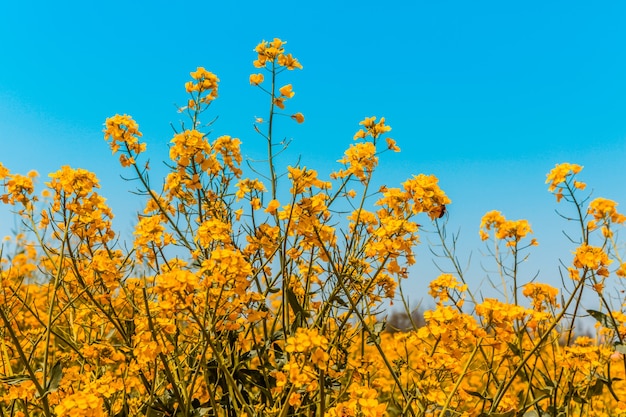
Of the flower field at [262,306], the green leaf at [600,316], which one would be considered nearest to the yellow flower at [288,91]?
the flower field at [262,306]

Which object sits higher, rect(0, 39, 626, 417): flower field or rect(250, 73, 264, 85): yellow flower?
rect(250, 73, 264, 85): yellow flower

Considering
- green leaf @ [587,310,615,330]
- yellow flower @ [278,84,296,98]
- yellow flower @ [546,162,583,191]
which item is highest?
yellow flower @ [278,84,296,98]

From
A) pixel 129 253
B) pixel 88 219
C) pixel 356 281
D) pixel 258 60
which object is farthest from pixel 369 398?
pixel 258 60

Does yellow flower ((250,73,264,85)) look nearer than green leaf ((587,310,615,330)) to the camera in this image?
No

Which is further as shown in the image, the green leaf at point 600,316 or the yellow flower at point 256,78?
the yellow flower at point 256,78

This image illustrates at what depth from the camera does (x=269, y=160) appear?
123 inches

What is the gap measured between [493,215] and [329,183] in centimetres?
100

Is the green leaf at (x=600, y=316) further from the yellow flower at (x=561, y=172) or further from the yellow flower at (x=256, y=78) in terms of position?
the yellow flower at (x=256, y=78)

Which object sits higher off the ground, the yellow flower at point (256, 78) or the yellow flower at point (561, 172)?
the yellow flower at point (256, 78)

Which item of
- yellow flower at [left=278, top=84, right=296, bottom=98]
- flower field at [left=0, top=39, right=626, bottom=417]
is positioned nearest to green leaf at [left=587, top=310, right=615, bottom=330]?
flower field at [left=0, top=39, right=626, bottom=417]

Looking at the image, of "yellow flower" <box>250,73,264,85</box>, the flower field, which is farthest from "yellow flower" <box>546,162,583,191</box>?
"yellow flower" <box>250,73,264,85</box>

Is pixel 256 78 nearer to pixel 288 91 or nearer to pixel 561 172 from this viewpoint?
pixel 288 91

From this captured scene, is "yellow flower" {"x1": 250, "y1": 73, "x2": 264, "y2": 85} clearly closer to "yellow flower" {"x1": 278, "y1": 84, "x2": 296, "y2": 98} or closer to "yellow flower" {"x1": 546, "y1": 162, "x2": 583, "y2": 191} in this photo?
"yellow flower" {"x1": 278, "y1": 84, "x2": 296, "y2": 98}

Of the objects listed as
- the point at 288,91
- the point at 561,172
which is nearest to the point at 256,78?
the point at 288,91
